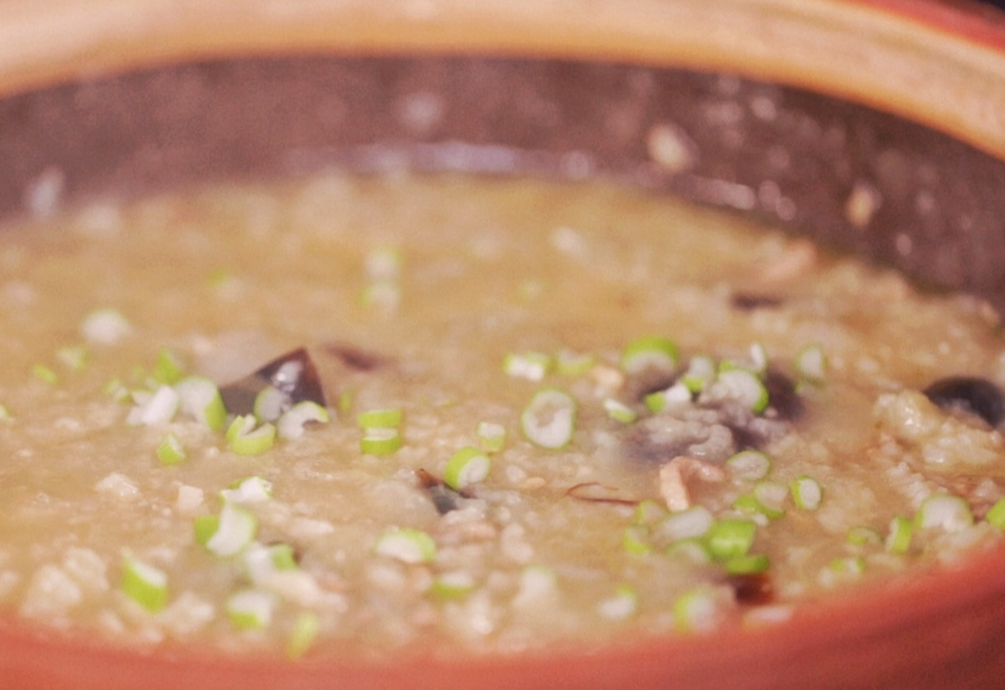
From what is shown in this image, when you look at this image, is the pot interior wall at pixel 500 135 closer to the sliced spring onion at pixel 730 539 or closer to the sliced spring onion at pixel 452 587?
the sliced spring onion at pixel 730 539

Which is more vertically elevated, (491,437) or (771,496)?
(491,437)

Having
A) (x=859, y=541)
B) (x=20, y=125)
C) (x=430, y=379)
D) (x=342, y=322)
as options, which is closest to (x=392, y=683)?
Result: (x=859, y=541)

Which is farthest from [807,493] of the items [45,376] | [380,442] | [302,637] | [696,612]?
[45,376]

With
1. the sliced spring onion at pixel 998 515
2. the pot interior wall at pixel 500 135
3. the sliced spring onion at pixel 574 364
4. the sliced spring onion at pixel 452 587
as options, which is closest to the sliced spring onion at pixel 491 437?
the sliced spring onion at pixel 574 364

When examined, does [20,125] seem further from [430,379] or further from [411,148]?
[430,379]

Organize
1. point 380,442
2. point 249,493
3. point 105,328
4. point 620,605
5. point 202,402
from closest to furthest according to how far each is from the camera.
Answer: point 620,605 → point 249,493 → point 380,442 → point 202,402 → point 105,328

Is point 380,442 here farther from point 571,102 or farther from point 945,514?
point 571,102

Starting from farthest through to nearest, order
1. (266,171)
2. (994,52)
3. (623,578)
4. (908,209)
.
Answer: (266,171) < (908,209) < (994,52) < (623,578)

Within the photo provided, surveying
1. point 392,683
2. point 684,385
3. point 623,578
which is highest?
point 684,385

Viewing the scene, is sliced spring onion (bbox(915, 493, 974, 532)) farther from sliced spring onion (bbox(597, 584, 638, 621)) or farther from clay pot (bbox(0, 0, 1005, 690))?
sliced spring onion (bbox(597, 584, 638, 621))
